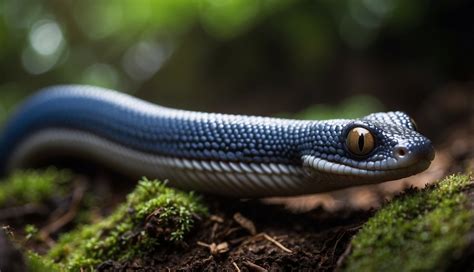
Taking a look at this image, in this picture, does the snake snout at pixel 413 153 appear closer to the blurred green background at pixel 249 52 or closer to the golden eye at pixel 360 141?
the golden eye at pixel 360 141

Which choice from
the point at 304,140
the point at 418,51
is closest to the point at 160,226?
the point at 304,140

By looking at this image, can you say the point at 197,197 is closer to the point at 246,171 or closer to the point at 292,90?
the point at 246,171

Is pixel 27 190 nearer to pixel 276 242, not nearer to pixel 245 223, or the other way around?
pixel 245 223

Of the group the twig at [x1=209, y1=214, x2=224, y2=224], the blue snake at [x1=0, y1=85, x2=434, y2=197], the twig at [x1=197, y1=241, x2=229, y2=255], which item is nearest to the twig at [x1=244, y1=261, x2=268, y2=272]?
the twig at [x1=197, y1=241, x2=229, y2=255]

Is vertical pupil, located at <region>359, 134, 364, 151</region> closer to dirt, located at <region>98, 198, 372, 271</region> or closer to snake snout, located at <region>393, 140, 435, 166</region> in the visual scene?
snake snout, located at <region>393, 140, 435, 166</region>

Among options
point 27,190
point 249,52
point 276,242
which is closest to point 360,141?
point 276,242

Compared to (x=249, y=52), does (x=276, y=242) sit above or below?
below

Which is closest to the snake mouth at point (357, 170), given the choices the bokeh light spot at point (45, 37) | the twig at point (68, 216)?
the twig at point (68, 216)
